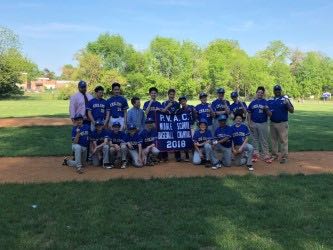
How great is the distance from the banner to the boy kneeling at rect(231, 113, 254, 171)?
56.9 inches

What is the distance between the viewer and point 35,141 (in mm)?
15664

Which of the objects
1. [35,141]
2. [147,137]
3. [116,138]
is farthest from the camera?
[35,141]

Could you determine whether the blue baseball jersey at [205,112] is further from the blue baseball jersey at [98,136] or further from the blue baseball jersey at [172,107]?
the blue baseball jersey at [98,136]

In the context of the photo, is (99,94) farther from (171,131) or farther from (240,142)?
(240,142)

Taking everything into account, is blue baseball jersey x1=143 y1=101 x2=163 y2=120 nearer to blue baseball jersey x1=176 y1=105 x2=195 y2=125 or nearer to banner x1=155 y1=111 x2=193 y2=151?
banner x1=155 y1=111 x2=193 y2=151

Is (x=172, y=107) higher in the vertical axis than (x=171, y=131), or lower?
higher

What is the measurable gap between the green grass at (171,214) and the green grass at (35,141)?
4.67 meters

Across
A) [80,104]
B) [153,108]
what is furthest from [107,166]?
[153,108]

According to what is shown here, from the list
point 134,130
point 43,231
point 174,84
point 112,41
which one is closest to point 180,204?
point 43,231

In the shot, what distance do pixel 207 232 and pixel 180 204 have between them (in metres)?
1.43

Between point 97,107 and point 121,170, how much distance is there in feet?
5.63

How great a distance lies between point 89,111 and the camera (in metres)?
10.6

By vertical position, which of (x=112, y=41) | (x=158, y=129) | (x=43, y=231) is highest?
(x=112, y=41)

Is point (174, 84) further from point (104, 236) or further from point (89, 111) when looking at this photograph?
point (104, 236)
